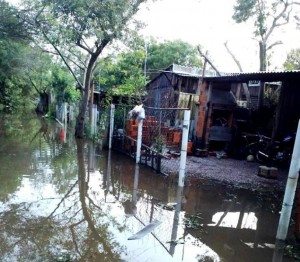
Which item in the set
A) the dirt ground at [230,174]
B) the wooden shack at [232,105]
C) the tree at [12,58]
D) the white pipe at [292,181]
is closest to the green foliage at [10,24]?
the tree at [12,58]

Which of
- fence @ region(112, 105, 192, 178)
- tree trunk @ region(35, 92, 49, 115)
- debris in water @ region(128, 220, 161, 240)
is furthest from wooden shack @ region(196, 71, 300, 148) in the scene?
tree trunk @ region(35, 92, 49, 115)

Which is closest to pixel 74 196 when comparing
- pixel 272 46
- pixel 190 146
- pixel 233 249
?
pixel 233 249

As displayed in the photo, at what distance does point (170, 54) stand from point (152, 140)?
1933 centimetres

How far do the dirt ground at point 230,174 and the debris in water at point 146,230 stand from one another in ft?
9.52

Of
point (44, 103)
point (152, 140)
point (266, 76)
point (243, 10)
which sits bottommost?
point (44, 103)

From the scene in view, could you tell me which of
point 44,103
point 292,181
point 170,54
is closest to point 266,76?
point 292,181

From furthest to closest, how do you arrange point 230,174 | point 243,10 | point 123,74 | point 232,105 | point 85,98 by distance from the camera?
point 123,74 < point 243,10 < point 85,98 < point 232,105 < point 230,174

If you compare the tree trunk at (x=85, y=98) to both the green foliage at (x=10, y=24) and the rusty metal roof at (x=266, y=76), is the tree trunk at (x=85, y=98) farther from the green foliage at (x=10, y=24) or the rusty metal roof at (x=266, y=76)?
the rusty metal roof at (x=266, y=76)

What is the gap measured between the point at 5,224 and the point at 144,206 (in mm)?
2641

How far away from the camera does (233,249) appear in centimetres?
461

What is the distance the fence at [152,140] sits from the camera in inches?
372

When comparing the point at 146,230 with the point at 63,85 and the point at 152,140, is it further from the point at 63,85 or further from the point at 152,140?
the point at 63,85

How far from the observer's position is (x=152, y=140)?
1016cm

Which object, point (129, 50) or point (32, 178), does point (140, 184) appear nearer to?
point (32, 178)
